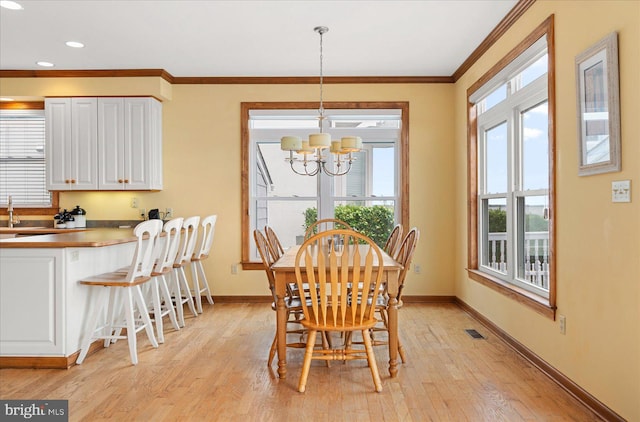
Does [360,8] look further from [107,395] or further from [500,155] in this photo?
[107,395]

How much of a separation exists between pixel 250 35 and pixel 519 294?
3087 mm

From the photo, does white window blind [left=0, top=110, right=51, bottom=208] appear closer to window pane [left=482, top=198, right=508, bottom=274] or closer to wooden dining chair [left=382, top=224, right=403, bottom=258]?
wooden dining chair [left=382, top=224, right=403, bottom=258]

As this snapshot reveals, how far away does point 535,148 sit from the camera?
11.3 feet

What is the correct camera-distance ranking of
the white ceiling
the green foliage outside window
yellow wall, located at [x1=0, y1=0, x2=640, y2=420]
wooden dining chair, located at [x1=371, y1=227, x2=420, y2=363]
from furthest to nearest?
the green foliage outside window
yellow wall, located at [x1=0, y1=0, x2=640, y2=420]
the white ceiling
wooden dining chair, located at [x1=371, y1=227, x2=420, y2=363]

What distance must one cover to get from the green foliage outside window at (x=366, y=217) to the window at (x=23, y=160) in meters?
3.21

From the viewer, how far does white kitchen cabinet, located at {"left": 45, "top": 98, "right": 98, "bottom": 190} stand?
5.16 metres

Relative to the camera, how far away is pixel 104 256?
3689mm

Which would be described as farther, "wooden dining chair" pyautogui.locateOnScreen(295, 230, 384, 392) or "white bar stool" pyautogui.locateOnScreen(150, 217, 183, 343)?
"white bar stool" pyautogui.locateOnScreen(150, 217, 183, 343)

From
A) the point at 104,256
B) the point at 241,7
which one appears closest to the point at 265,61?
the point at 241,7

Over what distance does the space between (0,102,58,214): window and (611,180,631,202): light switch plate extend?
5.77 meters

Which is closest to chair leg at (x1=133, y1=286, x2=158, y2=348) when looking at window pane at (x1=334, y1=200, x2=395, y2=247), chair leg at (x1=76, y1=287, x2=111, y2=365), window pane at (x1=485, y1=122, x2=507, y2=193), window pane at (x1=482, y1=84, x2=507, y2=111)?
chair leg at (x1=76, y1=287, x2=111, y2=365)

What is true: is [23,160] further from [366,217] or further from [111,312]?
[366,217]
